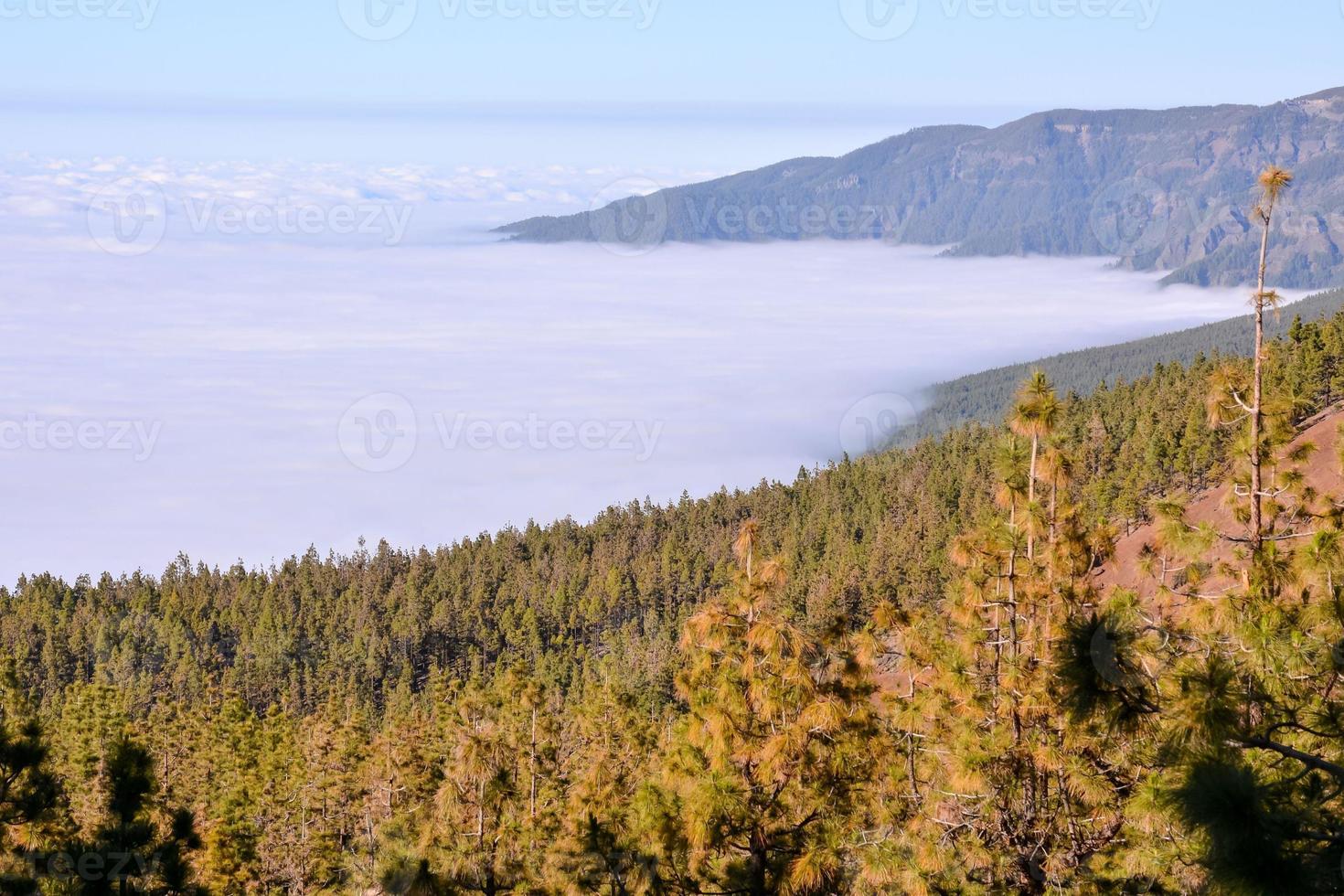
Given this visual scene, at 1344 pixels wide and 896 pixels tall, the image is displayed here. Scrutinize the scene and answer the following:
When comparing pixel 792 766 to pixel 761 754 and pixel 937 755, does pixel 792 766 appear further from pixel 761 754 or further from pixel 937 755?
pixel 937 755

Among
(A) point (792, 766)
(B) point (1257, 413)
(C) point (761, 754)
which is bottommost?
(A) point (792, 766)

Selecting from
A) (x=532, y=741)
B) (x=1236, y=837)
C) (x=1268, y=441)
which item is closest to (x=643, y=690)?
(x=532, y=741)

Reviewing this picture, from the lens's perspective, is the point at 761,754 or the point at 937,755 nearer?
the point at 761,754

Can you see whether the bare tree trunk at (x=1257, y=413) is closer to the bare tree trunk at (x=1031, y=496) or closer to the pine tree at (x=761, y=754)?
the bare tree trunk at (x=1031, y=496)

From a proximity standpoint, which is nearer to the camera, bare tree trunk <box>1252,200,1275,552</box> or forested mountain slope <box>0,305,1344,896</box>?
forested mountain slope <box>0,305,1344,896</box>

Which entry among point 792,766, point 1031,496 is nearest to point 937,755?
point 792,766

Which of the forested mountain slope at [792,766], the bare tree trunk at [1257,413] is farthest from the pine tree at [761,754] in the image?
the bare tree trunk at [1257,413]

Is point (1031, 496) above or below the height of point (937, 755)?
above

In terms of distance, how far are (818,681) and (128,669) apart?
122 meters

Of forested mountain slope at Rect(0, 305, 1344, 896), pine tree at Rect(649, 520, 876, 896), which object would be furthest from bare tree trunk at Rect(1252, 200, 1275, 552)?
pine tree at Rect(649, 520, 876, 896)

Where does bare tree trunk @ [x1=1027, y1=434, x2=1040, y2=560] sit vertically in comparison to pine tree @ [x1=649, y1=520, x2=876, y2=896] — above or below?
above

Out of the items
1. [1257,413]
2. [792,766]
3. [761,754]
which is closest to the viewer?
[1257,413]

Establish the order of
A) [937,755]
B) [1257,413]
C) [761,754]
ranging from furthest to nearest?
1. [937,755]
2. [761,754]
3. [1257,413]

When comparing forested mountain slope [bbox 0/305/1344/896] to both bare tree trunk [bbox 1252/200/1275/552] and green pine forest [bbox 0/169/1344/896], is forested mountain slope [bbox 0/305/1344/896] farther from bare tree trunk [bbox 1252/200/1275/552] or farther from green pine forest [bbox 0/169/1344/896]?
bare tree trunk [bbox 1252/200/1275/552]
